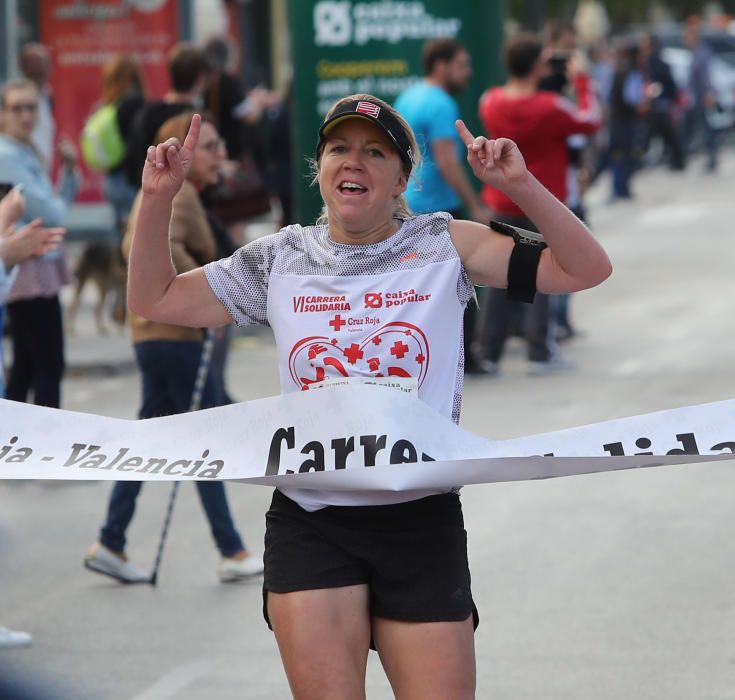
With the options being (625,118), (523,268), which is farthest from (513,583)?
(625,118)

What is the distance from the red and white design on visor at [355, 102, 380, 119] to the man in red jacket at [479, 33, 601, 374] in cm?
744

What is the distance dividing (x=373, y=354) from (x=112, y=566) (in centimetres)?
365

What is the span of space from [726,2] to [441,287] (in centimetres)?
7102

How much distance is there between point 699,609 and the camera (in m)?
6.59

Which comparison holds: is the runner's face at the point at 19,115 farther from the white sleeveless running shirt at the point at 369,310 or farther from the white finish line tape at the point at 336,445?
the white sleeveless running shirt at the point at 369,310

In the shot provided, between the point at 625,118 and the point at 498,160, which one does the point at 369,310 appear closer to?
the point at 498,160

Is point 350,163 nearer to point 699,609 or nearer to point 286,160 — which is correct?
point 699,609

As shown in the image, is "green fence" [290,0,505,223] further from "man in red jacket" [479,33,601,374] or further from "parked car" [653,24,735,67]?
"parked car" [653,24,735,67]

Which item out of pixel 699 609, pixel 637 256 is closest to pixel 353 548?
pixel 699 609

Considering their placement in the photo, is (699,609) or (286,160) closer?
(699,609)

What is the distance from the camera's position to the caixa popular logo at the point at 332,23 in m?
12.9

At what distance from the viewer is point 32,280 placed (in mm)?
8992

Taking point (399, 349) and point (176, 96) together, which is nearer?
point (399, 349)

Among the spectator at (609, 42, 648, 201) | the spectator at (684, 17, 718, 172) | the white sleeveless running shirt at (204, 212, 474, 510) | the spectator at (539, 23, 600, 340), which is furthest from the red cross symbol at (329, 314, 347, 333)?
the spectator at (684, 17, 718, 172)
